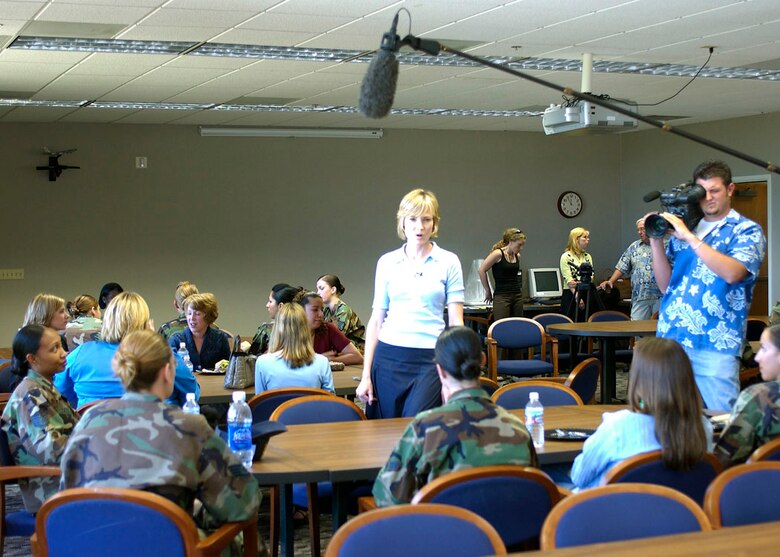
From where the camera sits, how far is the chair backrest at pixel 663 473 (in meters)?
2.99

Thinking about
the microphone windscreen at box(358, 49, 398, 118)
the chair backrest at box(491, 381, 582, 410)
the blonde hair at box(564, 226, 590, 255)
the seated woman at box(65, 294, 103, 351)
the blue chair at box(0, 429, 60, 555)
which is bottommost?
the blue chair at box(0, 429, 60, 555)

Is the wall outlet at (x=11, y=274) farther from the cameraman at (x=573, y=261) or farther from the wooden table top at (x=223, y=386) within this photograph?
the wooden table top at (x=223, y=386)

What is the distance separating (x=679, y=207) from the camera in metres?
4.26

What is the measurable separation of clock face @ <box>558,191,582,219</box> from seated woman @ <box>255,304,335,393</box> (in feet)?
34.4

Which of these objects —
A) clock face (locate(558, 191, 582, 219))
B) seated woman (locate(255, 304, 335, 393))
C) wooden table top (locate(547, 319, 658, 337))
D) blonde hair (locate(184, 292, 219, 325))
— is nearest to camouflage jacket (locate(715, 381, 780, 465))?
seated woman (locate(255, 304, 335, 393))

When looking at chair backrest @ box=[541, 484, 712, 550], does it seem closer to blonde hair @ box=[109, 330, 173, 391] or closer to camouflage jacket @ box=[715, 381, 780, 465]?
camouflage jacket @ box=[715, 381, 780, 465]

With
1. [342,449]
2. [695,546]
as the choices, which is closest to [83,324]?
[342,449]

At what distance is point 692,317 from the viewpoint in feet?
14.1

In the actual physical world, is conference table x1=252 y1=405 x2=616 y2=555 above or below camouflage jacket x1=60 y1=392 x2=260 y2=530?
below

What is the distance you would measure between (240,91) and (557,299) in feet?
19.3

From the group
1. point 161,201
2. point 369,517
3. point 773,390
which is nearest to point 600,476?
point 773,390

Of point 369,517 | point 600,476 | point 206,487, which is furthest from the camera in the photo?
point 600,476

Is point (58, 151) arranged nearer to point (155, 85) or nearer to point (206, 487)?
point (155, 85)

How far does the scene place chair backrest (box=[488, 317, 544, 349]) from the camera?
9.16 meters
